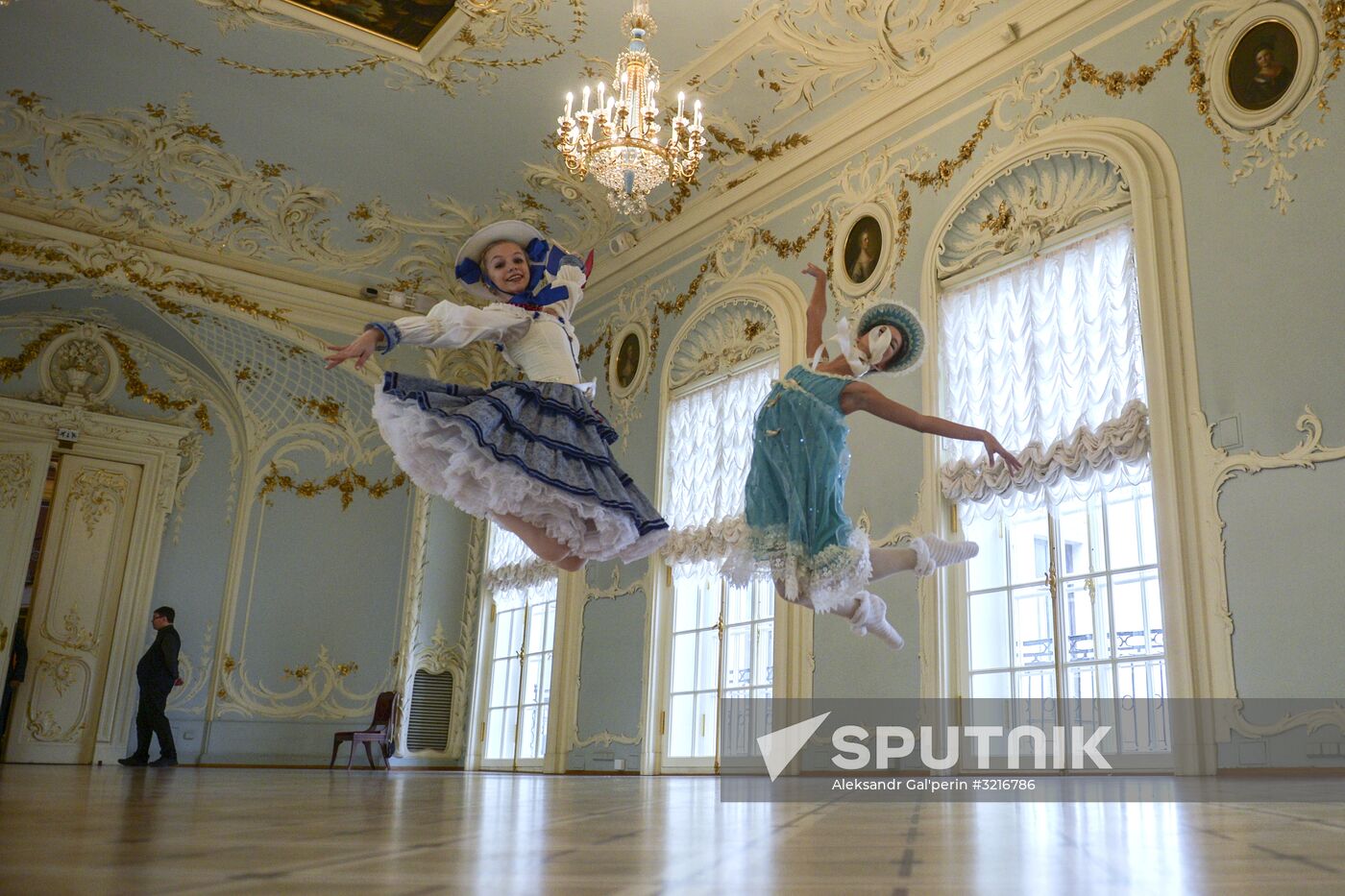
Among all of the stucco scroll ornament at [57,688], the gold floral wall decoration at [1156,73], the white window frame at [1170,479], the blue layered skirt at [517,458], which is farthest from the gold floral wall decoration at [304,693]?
the gold floral wall decoration at [1156,73]

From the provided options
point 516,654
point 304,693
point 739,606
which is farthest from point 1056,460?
point 304,693

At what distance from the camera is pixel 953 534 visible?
6.21 meters

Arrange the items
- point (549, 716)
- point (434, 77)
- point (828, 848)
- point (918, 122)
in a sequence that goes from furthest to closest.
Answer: point (549, 716) < point (434, 77) < point (918, 122) < point (828, 848)

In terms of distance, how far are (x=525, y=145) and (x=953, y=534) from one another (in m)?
4.72

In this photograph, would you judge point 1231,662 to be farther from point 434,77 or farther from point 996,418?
point 434,77

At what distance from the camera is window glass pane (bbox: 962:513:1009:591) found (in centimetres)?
608

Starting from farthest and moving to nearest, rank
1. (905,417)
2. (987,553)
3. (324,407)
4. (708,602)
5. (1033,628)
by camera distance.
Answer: (324,407)
(708,602)
(987,553)
(1033,628)
(905,417)

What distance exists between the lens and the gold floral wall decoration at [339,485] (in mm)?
10242

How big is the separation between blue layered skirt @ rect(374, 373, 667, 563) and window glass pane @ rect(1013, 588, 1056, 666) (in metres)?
2.79

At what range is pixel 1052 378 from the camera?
230 inches

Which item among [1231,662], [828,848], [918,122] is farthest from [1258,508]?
[828,848]

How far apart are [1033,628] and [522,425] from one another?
3.40 metres

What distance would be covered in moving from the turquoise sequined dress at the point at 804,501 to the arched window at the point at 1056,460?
201cm

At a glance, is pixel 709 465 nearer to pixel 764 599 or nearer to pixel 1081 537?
pixel 764 599
